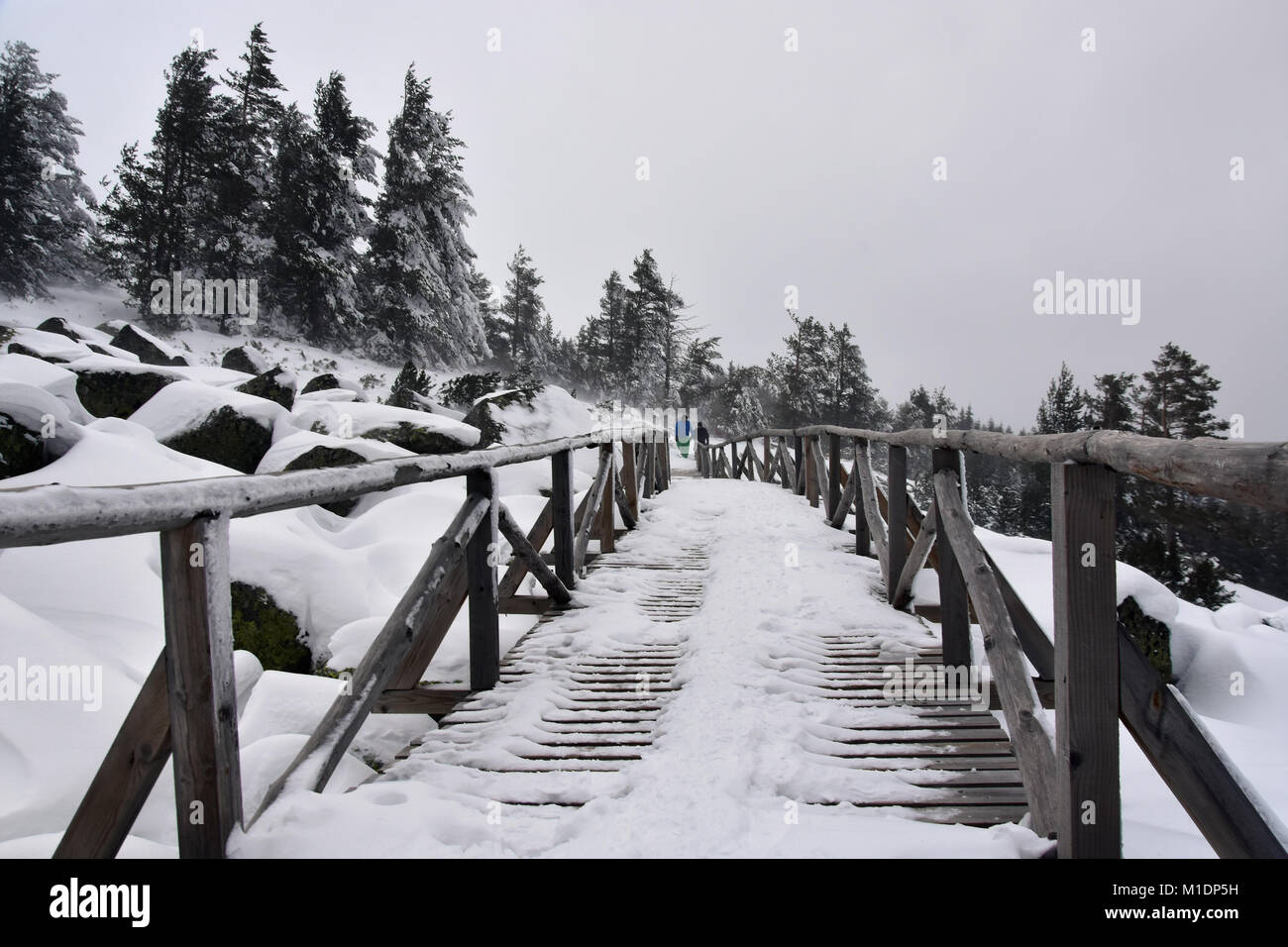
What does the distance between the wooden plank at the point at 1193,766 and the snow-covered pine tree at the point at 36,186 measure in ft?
121

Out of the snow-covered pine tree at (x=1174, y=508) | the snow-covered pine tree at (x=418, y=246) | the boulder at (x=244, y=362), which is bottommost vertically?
the snow-covered pine tree at (x=1174, y=508)

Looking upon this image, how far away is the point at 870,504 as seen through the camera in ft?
18.1

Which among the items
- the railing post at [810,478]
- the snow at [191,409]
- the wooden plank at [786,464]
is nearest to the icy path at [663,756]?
the railing post at [810,478]

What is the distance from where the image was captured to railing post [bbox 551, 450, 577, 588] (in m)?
4.99

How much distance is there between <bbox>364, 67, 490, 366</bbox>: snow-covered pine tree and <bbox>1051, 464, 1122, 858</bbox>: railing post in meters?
27.4

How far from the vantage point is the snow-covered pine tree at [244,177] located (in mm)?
25375

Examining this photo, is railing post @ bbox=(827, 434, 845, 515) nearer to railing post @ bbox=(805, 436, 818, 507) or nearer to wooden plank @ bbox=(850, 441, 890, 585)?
railing post @ bbox=(805, 436, 818, 507)

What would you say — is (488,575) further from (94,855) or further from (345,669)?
(94,855)

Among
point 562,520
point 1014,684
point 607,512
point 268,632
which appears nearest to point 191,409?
point 268,632

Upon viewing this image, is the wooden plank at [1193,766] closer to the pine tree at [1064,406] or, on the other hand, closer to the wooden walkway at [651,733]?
the wooden walkway at [651,733]

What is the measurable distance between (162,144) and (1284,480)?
35879 mm

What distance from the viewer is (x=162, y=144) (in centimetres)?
2645

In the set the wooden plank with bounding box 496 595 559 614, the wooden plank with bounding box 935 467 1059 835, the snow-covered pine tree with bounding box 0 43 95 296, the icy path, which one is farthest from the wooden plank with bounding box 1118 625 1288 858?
the snow-covered pine tree with bounding box 0 43 95 296
